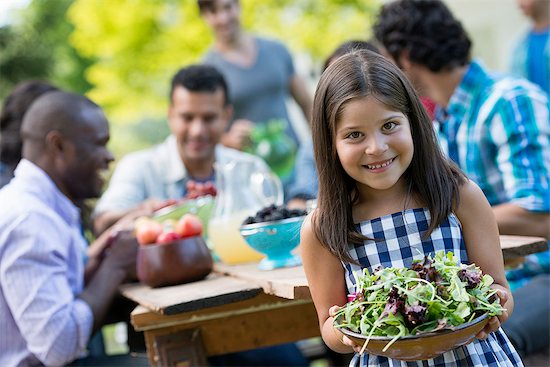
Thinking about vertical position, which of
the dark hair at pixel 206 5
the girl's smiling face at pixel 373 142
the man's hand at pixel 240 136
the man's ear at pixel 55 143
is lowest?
the man's hand at pixel 240 136

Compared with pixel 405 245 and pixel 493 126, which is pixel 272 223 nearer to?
pixel 405 245

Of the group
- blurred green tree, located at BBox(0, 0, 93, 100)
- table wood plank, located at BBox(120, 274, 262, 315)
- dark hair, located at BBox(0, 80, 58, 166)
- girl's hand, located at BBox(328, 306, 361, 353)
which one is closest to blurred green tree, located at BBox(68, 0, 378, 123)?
blurred green tree, located at BBox(0, 0, 93, 100)

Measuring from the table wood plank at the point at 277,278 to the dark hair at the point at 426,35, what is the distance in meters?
1.08

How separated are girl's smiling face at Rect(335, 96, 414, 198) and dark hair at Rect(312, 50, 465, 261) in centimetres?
2

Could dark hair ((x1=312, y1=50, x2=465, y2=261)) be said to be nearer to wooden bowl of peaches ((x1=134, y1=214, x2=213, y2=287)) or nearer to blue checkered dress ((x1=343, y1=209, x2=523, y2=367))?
blue checkered dress ((x1=343, y1=209, x2=523, y2=367))

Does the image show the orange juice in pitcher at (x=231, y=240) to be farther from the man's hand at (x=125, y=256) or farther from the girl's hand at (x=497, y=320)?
the girl's hand at (x=497, y=320)

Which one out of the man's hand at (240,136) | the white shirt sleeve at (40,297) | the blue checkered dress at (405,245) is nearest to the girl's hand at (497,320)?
the blue checkered dress at (405,245)

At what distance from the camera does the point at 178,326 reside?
2760 mm

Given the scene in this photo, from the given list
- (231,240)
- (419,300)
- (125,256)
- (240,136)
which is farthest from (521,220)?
(240,136)

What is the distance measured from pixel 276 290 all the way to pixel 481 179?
1.13 m

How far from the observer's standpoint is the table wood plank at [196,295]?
8.09ft

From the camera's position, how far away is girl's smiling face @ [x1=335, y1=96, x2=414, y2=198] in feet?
6.58

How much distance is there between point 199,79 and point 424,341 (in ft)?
9.14

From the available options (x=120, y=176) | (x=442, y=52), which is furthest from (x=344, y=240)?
(x=120, y=176)
